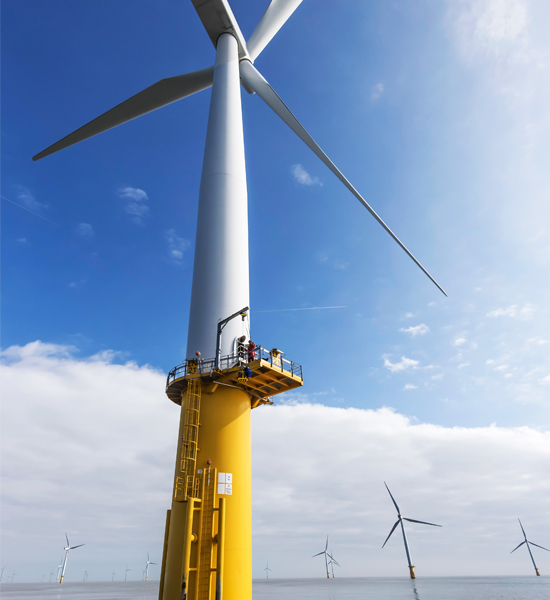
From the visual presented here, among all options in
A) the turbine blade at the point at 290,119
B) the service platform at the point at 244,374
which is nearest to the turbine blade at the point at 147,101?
the turbine blade at the point at 290,119

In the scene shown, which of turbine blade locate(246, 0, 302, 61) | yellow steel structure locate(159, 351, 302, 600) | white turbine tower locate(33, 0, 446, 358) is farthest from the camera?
turbine blade locate(246, 0, 302, 61)

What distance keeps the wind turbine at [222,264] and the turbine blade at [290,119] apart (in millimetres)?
93

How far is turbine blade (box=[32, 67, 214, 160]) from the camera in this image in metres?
41.1

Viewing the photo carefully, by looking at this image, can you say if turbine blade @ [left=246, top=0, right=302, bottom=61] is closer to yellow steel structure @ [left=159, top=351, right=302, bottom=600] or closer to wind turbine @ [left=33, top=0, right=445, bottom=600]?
wind turbine @ [left=33, top=0, right=445, bottom=600]

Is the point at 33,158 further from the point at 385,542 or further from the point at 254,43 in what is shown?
the point at 385,542

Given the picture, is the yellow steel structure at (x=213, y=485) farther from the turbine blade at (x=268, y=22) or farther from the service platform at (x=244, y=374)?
the turbine blade at (x=268, y=22)

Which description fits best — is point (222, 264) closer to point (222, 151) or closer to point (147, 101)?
point (222, 151)

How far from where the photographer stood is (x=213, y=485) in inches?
835

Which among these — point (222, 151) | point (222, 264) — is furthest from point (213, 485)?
point (222, 151)

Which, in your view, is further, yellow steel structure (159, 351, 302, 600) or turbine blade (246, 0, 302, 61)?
turbine blade (246, 0, 302, 61)

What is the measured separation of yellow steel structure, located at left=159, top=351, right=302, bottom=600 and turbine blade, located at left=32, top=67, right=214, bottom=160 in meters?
30.5

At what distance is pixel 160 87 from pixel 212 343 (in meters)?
30.3

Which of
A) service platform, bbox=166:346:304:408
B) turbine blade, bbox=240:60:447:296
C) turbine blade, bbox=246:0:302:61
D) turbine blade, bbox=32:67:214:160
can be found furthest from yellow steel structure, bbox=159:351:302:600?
turbine blade, bbox=246:0:302:61

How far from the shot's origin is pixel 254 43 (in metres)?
43.5
